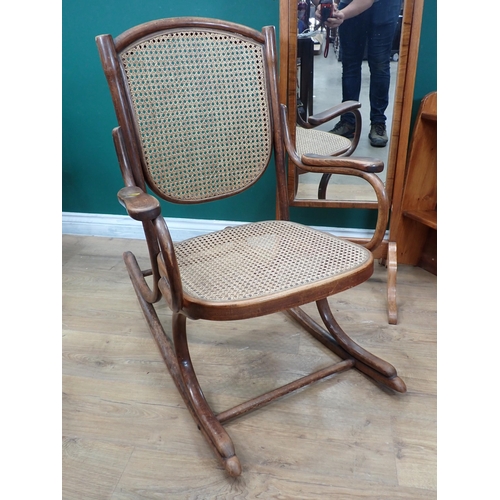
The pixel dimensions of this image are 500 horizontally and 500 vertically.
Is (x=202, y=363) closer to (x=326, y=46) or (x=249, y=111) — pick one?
(x=249, y=111)

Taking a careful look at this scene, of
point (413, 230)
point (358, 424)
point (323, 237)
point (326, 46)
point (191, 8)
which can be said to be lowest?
point (358, 424)

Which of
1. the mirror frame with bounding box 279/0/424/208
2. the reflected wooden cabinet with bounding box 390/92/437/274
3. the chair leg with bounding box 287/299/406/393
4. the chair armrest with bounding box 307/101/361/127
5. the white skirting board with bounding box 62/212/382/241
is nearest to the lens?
the chair leg with bounding box 287/299/406/393

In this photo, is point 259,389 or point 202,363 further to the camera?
point 202,363

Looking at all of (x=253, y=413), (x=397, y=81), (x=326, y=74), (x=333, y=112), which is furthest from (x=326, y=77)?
(x=253, y=413)

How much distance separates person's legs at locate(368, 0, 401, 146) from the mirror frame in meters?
0.04

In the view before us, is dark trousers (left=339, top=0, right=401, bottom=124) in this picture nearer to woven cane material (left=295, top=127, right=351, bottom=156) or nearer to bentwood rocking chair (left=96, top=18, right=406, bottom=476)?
woven cane material (left=295, top=127, right=351, bottom=156)

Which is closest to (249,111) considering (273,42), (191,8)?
(273,42)

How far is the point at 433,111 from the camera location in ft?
5.41

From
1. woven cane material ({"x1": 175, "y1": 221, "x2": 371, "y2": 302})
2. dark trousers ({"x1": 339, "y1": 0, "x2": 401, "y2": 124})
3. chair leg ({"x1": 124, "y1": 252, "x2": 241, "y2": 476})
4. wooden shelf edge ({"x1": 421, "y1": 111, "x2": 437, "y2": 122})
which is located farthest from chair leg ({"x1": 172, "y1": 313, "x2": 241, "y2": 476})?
wooden shelf edge ({"x1": 421, "y1": 111, "x2": 437, "y2": 122})

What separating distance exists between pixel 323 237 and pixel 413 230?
0.82 meters

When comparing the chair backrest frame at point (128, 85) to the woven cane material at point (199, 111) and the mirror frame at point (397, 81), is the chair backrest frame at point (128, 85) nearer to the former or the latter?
the woven cane material at point (199, 111)

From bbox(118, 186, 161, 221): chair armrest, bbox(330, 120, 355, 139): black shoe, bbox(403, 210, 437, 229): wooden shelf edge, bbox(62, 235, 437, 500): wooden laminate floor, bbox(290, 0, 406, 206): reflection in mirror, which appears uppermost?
bbox(290, 0, 406, 206): reflection in mirror

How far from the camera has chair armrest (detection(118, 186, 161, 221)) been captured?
899mm

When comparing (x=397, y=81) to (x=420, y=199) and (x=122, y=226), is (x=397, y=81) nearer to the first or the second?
(x=420, y=199)
